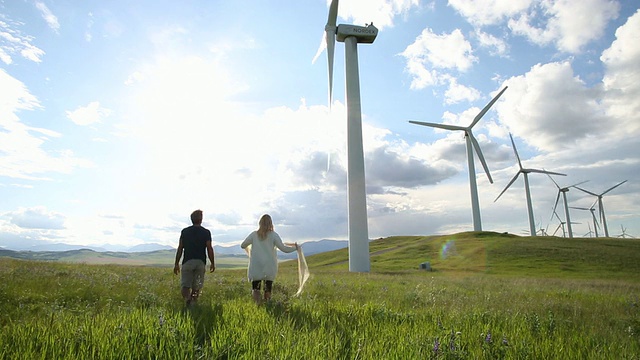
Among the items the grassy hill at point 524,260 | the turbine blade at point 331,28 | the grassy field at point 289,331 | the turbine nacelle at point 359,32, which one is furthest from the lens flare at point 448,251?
the grassy field at point 289,331

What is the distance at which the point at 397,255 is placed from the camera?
6944 cm

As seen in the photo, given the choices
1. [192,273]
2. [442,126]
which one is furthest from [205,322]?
[442,126]

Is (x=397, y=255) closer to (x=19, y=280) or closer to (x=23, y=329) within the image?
(x=19, y=280)

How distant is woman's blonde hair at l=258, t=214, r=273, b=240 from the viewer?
9.78 metres

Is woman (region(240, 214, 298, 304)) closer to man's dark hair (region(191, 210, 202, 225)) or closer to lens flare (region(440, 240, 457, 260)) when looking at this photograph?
man's dark hair (region(191, 210, 202, 225))

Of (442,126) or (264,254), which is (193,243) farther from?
(442,126)

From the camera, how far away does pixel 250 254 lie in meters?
10.1

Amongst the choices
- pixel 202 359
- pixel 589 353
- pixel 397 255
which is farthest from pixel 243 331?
pixel 397 255

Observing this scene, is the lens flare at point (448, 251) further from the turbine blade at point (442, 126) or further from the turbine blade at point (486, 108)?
the turbine blade at point (486, 108)

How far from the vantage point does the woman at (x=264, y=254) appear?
9.47m

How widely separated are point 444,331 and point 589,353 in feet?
6.10

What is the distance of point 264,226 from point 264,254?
0.76m

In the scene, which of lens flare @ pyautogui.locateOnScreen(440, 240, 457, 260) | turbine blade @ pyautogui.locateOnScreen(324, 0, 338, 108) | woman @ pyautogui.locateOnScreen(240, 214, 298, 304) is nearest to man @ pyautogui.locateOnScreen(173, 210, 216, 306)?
woman @ pyautogui.locateOnScreen(240, 214, 298, 304)

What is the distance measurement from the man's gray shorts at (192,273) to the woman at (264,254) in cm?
128
